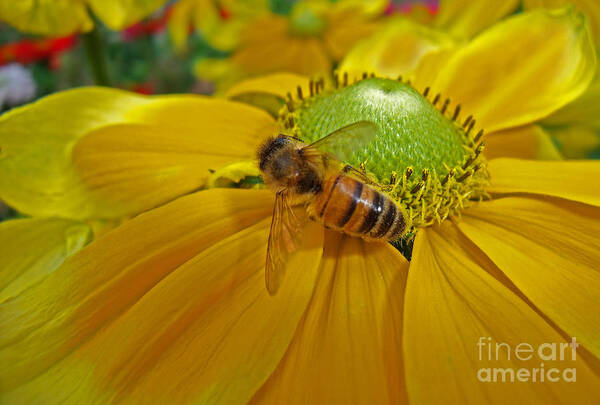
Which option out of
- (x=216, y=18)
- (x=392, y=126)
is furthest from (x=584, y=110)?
(x=216, y=18)

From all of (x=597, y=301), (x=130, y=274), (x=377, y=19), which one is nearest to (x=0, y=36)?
(x=377, y=19)

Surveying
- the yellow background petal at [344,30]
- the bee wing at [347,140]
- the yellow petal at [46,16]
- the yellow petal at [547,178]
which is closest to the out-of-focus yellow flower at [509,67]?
the yellow petal at [547,178]

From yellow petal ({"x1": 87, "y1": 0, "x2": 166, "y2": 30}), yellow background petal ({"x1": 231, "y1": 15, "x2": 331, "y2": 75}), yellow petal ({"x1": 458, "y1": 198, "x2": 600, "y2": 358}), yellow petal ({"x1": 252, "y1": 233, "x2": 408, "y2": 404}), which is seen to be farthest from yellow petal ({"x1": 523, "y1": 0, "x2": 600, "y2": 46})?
yellow petal ({"x1": 87, "y1": 0, "x2": 166, "y2": 30})

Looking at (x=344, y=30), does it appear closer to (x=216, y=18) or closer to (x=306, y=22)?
(x=306, y=22)

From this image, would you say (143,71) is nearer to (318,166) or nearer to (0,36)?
(0,36)

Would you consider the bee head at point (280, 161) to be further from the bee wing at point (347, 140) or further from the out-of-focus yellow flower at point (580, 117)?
the out-of-focus yellow flower at point (580, 117)

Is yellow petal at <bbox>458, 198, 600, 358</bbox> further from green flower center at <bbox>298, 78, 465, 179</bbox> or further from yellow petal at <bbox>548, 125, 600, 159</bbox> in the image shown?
yellow petal at <bbox>548, 125, 600, 159</bbox>
